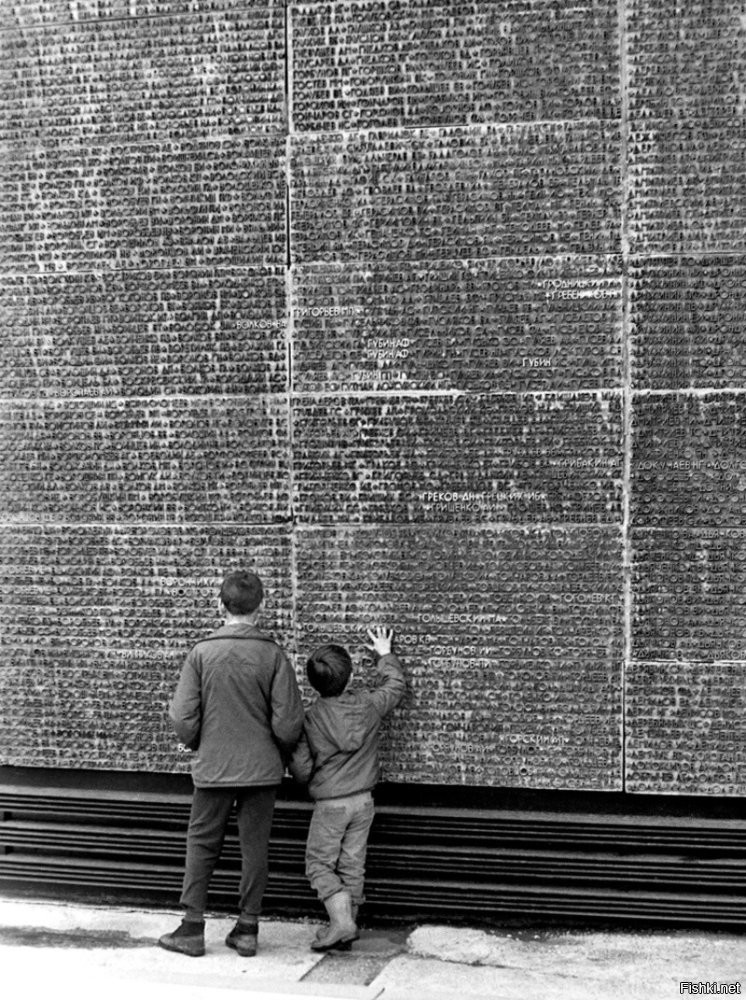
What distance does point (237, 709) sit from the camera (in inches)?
235

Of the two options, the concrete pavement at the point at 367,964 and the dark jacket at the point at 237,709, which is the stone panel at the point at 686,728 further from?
the dark jacket at the point at 237,709

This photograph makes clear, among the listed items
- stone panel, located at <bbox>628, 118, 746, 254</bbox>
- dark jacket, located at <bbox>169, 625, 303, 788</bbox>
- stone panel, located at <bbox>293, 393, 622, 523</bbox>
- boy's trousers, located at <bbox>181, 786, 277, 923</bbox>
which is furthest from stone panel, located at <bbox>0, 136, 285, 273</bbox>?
boy's trousers, located at <bbox>181, 786, 277, 923</bbox>

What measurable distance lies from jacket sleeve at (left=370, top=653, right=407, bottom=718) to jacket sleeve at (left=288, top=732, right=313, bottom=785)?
0.37 m

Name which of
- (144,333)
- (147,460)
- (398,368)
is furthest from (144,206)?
(398,368)

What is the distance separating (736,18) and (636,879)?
402cm

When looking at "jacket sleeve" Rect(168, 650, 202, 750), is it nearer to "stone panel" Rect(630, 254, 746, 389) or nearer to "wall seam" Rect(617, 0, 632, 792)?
"wall seam" Rect(617, 0, 632, 792)

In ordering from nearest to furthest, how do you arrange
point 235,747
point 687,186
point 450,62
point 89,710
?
point 235,747
point 687,186
point 450,62
point 89,710

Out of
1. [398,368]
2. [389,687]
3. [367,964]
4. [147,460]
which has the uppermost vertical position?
[398,368]

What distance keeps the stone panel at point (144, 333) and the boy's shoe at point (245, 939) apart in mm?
2537

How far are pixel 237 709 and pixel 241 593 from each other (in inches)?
20.6

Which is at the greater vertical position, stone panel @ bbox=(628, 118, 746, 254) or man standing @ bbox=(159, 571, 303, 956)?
stone panel @ bbox=(628, 118, 746, 254)

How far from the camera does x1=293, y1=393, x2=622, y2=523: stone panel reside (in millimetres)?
6395

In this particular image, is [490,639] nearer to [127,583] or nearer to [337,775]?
[337,775]

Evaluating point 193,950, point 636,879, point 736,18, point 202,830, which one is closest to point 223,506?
point 202,830
